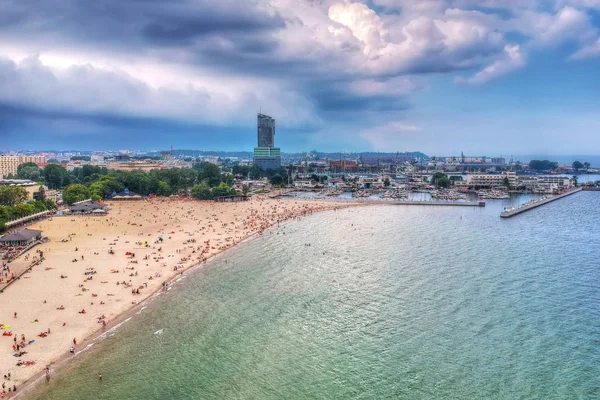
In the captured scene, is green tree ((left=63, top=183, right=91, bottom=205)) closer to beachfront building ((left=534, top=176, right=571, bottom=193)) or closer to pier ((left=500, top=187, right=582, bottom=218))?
pier ((left=500, top=187, right=582, bottom=218))

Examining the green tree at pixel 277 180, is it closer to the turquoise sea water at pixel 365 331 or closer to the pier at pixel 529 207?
the pier at pixel 529 207

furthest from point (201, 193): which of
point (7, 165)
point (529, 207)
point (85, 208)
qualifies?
point (7, 165)

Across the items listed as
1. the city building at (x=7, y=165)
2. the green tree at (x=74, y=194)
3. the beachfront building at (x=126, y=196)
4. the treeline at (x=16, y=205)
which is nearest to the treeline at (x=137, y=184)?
the green tree at (x=74, y=194)

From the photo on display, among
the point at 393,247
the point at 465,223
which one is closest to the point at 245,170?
the point at 465,223

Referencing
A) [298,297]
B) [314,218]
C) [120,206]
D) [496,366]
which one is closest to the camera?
[496,366]

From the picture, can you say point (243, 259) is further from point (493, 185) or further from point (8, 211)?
point (493, 185)

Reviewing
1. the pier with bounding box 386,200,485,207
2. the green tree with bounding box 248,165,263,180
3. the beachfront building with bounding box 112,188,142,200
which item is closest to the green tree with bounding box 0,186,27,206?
the beachfront building with bounding box 112,188,142,200
